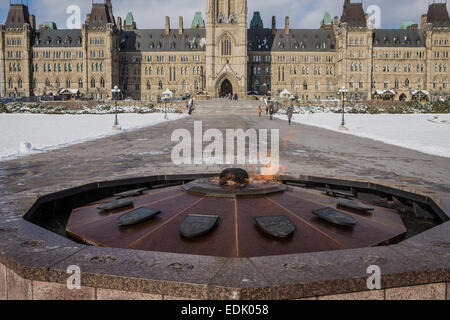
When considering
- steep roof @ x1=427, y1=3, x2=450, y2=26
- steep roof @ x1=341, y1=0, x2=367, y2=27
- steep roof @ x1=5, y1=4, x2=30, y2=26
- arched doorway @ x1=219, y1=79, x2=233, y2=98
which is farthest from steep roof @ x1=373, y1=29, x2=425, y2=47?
steep roof @ x1=5, y1=4, x2=30, y2=26

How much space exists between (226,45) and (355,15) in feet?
98.7

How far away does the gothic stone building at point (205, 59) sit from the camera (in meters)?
84.5

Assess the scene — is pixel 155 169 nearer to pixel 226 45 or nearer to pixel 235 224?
pixel 235 224

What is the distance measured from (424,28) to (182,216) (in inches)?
3945

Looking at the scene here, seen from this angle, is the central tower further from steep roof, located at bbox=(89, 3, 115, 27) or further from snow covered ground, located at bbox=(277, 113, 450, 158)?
snow covered ground, located at bbox=(277, 113, 450, 158)

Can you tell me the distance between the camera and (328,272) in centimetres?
223

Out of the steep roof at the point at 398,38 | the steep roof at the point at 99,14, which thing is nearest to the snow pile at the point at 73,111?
the steep roof at the point at 99,14

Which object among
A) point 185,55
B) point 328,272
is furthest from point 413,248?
point 185,55

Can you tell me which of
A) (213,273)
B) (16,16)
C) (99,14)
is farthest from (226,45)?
(213,273)

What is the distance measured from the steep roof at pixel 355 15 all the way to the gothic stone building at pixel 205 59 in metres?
0.22

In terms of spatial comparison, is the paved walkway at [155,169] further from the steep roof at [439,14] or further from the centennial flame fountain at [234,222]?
the steep roof at [439,14]

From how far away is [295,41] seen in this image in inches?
3568

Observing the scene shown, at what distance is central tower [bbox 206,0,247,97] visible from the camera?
76.5 m

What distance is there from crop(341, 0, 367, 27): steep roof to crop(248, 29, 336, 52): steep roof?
5.82 m
